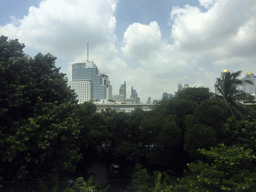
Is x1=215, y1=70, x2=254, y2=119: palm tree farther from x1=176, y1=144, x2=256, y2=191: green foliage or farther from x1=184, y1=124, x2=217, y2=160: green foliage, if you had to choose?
x1=176, y1=144, x2=256, y2=191: green foliage

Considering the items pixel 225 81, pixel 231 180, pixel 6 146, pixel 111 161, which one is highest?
pixel 225 81

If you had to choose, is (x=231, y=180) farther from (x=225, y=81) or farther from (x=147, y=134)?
(x=225, y=81)

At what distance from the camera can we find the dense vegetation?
8203 mm

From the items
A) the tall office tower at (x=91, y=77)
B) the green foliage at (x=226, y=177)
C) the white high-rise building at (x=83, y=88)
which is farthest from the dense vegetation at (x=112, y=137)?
the tall office tower at (x=91, y=77)

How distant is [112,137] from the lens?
48.5 ft

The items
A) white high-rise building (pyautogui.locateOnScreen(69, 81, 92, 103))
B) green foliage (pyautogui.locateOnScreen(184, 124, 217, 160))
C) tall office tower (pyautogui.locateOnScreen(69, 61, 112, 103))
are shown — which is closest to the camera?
green foliage (pyautogui.locateOnScreen(184, 124, 217, 160))

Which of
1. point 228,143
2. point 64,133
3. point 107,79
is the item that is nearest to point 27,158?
point 64,133

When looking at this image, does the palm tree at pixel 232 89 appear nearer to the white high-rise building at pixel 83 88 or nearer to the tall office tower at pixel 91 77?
the white high-rise building at pixel 83 88

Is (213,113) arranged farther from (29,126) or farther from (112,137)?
(29,126)

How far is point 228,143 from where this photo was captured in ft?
39.4

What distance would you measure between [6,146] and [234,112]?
1339cm

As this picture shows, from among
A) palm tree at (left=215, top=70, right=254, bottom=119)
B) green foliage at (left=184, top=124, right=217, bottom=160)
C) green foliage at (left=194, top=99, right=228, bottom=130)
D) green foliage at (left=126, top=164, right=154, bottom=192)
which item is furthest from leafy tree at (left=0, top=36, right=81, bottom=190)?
palm tree at (left=215, top=70, right=254, bottom=119)

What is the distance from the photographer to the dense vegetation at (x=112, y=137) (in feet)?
26.9

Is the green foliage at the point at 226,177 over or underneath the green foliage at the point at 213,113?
underneath
